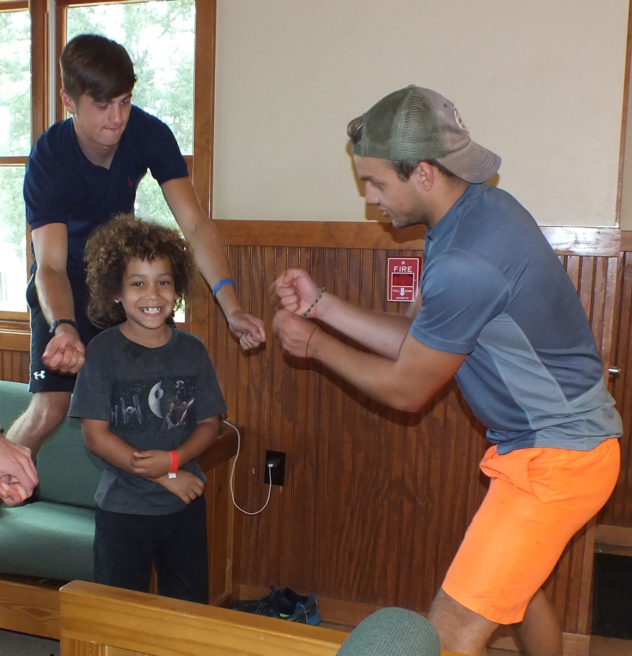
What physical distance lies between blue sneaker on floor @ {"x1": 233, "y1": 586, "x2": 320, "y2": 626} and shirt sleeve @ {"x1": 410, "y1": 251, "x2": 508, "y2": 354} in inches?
65.8

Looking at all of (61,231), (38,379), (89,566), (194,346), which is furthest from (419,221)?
(89,566)

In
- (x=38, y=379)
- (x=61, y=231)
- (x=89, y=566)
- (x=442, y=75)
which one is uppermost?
(x=442, y=75)

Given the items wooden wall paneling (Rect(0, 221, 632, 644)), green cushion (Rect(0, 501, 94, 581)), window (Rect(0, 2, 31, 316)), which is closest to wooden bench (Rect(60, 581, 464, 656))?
green cushion (Rect(0, 501, 94, 581))

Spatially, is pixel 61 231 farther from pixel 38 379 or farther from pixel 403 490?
pixel 403 490

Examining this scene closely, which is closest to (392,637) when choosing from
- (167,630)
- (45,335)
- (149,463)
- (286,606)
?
(167,630)

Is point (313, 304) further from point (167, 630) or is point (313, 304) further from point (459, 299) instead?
point (167, 630)

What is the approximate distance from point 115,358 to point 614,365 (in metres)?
2.55

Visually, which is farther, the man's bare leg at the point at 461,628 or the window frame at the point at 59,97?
the window frame at the point at 59,97

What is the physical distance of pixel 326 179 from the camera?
2.85 meters

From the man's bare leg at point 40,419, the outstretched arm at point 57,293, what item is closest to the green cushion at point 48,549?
the man's bare leg at point 40,419

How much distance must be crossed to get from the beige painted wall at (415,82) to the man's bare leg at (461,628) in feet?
5.10

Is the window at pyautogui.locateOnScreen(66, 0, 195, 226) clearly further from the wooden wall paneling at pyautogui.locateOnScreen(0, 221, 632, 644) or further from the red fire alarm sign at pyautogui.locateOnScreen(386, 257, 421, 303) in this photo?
the red fire alarm sign at pyautogui.locateOnScreen(386, 257, 421, 303)

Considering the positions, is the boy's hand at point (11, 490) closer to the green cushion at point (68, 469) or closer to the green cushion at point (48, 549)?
the green cushion at point (48, 549)

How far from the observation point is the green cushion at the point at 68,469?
288cm
